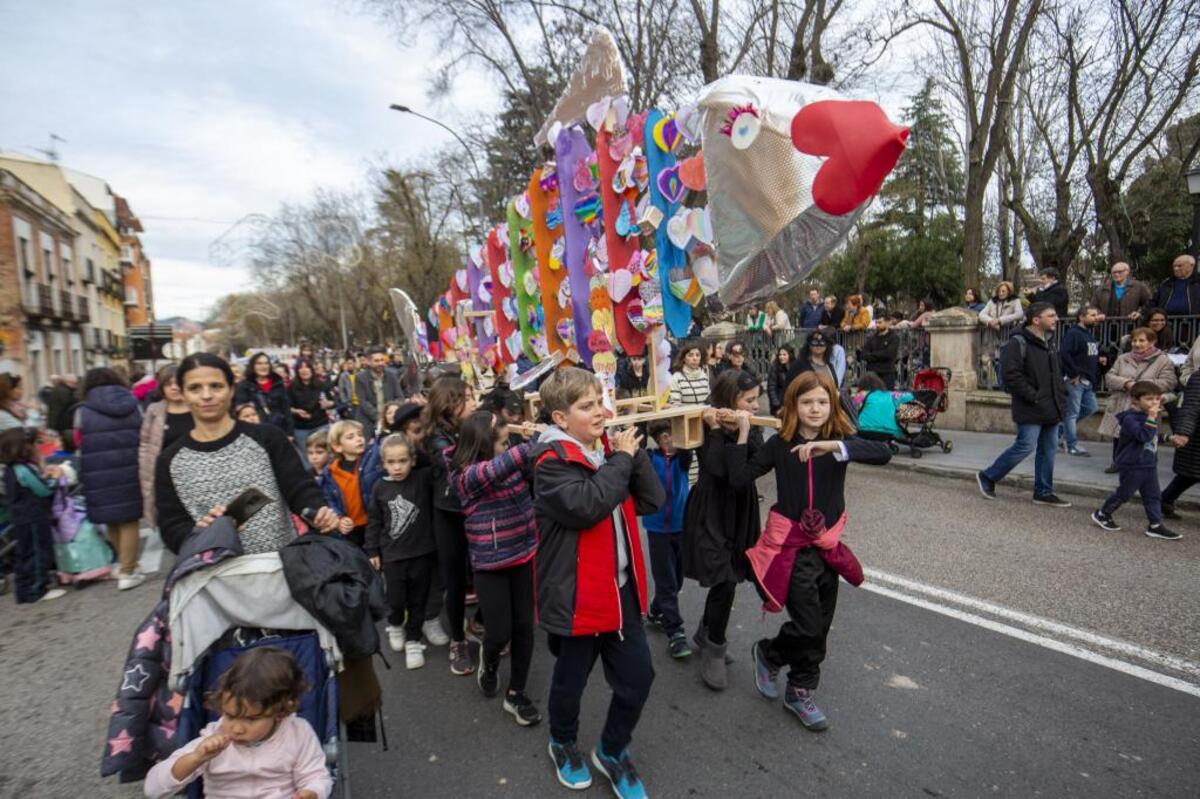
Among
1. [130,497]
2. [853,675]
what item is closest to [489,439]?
[853,675]

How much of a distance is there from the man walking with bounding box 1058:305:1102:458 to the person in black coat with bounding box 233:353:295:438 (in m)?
9.21

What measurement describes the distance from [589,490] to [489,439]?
838mm

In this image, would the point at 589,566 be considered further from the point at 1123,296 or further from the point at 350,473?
the point at 1123,296

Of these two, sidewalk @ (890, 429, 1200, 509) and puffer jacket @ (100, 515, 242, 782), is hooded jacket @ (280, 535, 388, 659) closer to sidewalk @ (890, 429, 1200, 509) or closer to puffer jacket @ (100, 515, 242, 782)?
puffer jacket @ (100, 515, 242, 782)

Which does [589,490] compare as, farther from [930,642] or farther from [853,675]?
[930,642]

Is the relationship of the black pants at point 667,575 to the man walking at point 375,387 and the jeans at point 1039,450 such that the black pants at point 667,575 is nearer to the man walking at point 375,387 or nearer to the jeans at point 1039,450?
the jeans at point 1039,450

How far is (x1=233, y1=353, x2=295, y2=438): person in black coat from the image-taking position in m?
7.34

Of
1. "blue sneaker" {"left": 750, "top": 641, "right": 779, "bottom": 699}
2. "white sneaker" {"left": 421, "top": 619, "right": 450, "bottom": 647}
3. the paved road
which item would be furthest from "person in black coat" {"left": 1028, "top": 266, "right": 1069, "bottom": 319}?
"white sneaker" {"left": 421, "top": 619, "right": 450, "bottom": 647}

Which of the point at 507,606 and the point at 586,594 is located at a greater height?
the point at 586,594

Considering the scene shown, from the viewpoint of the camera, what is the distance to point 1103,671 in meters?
3.09

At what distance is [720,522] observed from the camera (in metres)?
3.06

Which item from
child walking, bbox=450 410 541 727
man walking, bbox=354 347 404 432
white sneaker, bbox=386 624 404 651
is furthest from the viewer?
man walking, bbox=354 347 404 432

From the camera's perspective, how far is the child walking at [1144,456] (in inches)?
194

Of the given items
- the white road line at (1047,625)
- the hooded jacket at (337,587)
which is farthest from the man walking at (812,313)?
the hooded jacket at (337,587)
